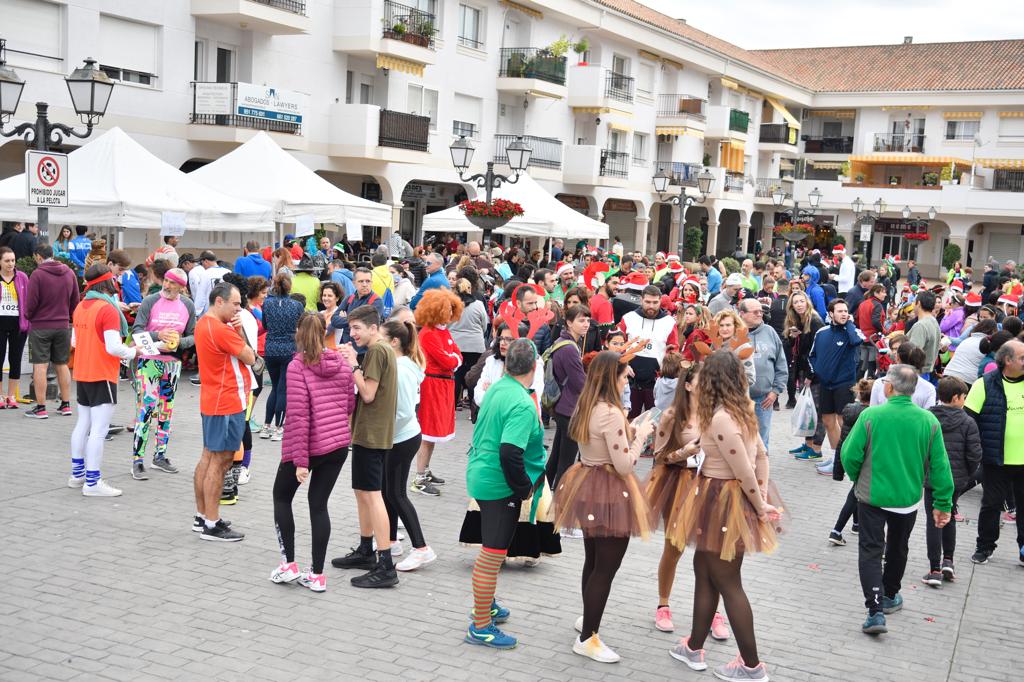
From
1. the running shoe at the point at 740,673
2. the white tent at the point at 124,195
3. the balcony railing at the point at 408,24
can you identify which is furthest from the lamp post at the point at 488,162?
the running shoe at the point at 740,673

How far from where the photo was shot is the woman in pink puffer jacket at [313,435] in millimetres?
6340

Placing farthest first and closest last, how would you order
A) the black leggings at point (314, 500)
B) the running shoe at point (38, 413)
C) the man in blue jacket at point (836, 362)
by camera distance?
the running shoe at point (38, 413) < the man in blue jacket at point (836, 362) < the black leggings at point (314, 500)

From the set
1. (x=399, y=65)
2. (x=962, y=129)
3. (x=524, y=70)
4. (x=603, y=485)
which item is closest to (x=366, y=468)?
(x=603, y=485)

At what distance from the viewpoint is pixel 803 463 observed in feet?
38.6

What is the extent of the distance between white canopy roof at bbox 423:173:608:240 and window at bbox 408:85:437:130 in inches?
220

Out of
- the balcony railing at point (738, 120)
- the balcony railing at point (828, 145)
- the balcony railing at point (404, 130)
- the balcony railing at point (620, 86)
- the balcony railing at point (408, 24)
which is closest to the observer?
the balcony railing at point (404, 130)

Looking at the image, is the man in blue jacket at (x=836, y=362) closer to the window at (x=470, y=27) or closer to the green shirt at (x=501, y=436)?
the green shirt at (x=501, y=436)

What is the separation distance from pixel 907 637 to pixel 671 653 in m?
1.77

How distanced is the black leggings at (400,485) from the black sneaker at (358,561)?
1.03ft

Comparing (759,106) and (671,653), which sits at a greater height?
(759,106)

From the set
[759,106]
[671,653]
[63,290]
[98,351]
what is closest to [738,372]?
[671,653]

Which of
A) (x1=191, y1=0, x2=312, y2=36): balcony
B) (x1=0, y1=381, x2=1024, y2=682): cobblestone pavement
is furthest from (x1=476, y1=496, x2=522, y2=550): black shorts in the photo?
(x1=191, y1=0, x2=312, y2=36): balcony

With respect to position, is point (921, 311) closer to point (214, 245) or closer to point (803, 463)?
point (803, 463)

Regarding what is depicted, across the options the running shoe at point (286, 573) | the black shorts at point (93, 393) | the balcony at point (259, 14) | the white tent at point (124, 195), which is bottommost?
the running shoe at point (286, 573)
